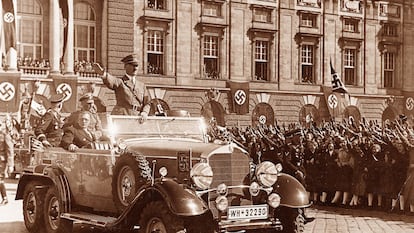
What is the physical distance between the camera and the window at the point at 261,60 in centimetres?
3616

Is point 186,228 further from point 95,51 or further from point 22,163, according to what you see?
point 95,51

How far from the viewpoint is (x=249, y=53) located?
35625mm

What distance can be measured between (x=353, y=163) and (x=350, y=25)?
25.0m

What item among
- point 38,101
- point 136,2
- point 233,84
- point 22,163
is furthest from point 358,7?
point 22,163

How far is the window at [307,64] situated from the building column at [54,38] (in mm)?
13893

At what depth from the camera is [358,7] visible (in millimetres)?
39750

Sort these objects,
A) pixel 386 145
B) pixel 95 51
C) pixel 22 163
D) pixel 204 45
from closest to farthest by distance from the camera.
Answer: pixel 386 145
pixel 22 163
pixel 95 51
pixel 204 45

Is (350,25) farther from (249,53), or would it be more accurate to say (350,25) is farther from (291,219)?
(291,219)

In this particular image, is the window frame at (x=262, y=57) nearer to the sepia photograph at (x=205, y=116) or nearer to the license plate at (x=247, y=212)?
the sepia photograph at (x=205, y=116)

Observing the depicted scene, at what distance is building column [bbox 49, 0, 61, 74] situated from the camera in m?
30.2

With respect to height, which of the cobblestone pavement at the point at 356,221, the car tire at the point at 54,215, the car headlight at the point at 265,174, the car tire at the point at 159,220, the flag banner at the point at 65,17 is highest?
the flag banner at the point at 65,17

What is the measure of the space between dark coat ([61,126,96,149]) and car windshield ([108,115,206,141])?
888mm

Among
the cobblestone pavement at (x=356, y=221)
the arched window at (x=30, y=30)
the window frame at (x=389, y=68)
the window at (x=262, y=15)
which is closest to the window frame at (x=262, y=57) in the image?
the window at (x=262, y=15)

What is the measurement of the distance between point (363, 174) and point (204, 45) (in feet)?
63.9
